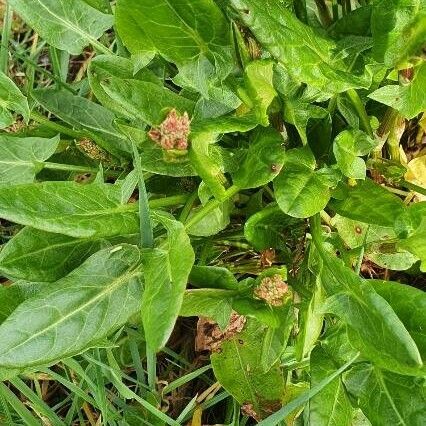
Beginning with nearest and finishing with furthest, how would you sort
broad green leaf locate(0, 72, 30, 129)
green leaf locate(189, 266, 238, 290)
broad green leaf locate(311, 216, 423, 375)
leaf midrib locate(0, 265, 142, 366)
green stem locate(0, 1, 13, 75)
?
1. broad green leaf locate(311, 216, 423, 375)
2. leaf midrib locate(0, 265, 142, 366)
3. green leaf locate(189, 266, 238, 290)
4. broad green leaf locate(0, 72, 30, 129)
5. green stem locate(0, 1, 13, 75)

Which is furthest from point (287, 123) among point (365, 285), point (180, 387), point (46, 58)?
point (46, 58)

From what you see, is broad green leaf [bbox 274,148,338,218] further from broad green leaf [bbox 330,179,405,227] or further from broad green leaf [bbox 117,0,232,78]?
broad green leaf [bbox 117,0,232,78]

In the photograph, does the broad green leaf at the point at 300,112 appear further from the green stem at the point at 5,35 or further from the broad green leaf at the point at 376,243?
the green stem at the point at 5,35

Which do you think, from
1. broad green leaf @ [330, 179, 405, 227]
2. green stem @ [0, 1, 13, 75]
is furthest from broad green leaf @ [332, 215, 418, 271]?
green stem @ [0, 1, 13, 75]

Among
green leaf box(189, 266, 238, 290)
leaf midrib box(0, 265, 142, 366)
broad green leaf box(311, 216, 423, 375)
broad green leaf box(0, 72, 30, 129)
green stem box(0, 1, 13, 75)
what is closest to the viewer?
broad green leaf box(311, 216, 423, 375)

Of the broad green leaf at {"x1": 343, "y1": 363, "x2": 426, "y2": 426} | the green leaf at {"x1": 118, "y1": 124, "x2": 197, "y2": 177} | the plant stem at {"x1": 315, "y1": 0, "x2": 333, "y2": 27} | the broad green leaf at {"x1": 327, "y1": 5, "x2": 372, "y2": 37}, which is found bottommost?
the broad green leaf at {"x1": 343, "y1": 363, "x2": 426, "y2": 426}

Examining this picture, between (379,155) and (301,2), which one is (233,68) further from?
(379,155)

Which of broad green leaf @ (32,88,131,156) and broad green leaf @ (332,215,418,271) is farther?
broad green leaf @ (32,88,131,156)

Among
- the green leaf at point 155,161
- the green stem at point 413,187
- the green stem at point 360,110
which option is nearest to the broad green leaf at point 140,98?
the green leaf at point 155,161
